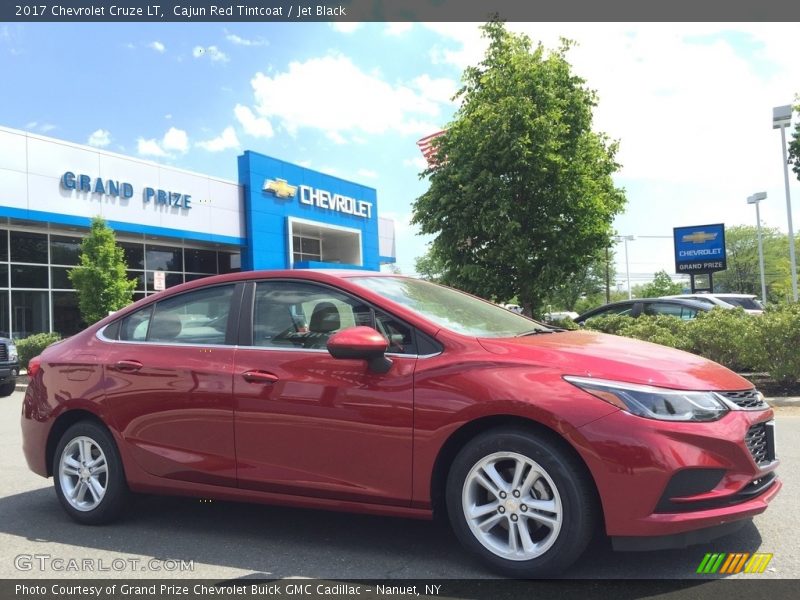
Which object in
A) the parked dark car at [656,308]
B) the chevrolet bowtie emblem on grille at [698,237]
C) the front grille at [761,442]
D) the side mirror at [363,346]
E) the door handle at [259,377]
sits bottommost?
A: the front grille at [761,442]

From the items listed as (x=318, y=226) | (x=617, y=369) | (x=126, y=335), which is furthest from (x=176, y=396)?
(x=318, y=226)

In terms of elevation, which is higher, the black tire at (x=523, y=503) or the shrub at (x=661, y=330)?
the shrub at (x=661, y=330)

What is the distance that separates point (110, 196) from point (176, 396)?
2192 centimetres

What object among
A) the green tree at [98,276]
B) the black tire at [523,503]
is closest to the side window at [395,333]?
the black tire at [523,503]

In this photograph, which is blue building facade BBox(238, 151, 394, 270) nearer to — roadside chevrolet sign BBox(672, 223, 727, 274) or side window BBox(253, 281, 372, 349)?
roadside chevrolet sign BBox(672, 223, 727, 274)

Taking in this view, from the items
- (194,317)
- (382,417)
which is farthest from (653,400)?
(194,317)

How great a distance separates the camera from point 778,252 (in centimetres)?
7000

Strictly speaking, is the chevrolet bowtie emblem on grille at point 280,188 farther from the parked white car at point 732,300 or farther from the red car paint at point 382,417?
the red car paint at point 382,417

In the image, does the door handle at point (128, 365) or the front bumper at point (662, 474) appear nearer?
the front bumper at point (662, 474)

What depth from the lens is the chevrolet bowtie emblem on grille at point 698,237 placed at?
33.3 meters

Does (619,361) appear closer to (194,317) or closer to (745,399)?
(745,399)

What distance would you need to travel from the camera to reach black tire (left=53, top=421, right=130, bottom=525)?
4371 millimetres

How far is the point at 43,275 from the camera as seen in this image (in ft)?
74.4

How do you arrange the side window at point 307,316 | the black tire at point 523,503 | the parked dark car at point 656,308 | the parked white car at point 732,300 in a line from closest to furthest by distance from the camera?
the black tire at point 523,503
the side window at point 307,316
the parked dark car at point 656,308
the parked white car at point 732,300
